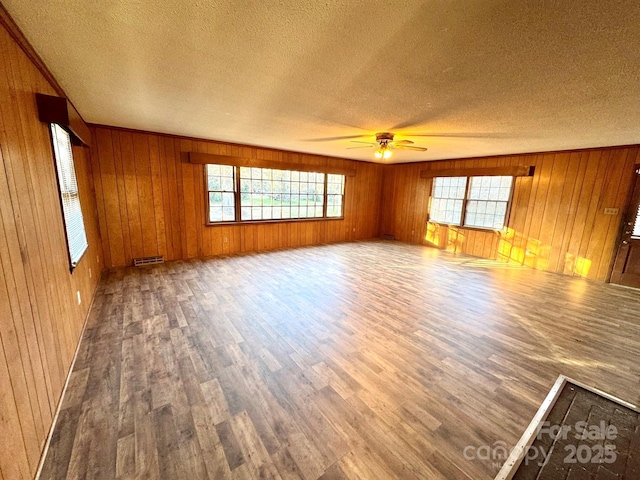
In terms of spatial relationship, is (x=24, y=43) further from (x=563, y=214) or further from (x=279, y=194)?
(x=563, y=214)

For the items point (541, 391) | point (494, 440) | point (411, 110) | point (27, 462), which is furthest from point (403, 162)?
point (27, 462)

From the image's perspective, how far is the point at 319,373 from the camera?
2068 millimetres

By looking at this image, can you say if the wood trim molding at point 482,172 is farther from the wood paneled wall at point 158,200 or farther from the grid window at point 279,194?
the wood paneled wall at point 158,200

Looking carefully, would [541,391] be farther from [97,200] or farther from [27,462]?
[97,200]

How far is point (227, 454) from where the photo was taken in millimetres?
1410

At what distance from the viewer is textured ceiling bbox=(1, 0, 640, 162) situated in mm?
1327

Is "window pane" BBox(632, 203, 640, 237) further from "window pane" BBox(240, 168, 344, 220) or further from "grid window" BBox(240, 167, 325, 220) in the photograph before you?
"grid window" BBox(240, 167, 325, 220)

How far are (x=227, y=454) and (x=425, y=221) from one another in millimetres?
7044

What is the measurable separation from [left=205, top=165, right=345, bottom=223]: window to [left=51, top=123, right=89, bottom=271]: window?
94.2 inches

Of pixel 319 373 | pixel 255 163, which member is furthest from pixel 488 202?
pixel 319 373

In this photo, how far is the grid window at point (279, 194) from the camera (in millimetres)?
5734

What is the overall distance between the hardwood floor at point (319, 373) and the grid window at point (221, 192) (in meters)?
1.82

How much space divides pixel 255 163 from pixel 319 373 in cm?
464

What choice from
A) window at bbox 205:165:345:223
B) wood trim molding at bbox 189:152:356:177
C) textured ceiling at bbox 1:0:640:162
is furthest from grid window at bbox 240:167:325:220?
textured ceiling at bbox 1:0:640:162
